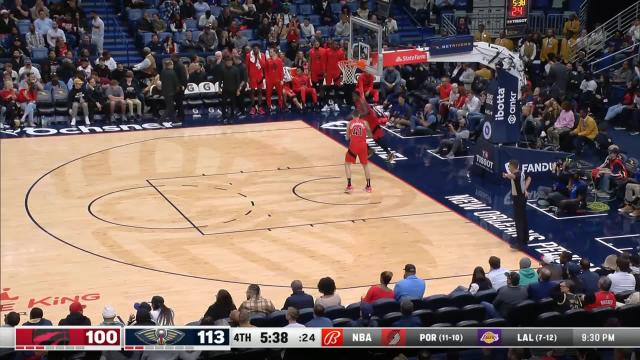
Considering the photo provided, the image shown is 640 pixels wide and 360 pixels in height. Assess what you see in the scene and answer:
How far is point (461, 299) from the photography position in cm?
1412

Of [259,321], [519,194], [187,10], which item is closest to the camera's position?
[259,321]

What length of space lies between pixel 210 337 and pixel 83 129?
17.5 m

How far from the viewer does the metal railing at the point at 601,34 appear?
32.7m

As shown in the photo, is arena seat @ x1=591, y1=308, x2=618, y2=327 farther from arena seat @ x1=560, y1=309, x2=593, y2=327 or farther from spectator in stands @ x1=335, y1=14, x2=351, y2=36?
spectator in stands @ x1=335, y1=14, x2=351, y2=36

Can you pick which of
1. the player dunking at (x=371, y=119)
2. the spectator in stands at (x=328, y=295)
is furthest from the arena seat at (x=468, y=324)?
the player dunking at (x=371, y=119)

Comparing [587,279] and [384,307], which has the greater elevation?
[587,279]

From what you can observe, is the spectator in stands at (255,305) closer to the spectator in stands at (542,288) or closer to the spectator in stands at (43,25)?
the spectator in stands at (542,288)

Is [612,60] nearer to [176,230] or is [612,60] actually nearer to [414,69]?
[414,69]

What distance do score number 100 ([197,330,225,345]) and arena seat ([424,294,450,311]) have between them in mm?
4187

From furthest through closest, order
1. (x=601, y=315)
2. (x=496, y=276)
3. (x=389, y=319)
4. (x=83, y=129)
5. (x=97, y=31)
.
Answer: (x=97, y=31), (x=83, y=129), (x=496, y=276), (x=601, y=315), (x=389, y=319)

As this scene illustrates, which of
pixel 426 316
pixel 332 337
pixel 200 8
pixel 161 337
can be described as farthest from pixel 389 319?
pixel 200 8

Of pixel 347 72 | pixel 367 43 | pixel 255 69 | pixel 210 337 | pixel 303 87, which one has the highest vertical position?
pixel 367 43

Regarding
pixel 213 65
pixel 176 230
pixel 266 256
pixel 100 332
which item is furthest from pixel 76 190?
pixel 100 332

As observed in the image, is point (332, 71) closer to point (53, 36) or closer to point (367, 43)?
point (367, 43)
